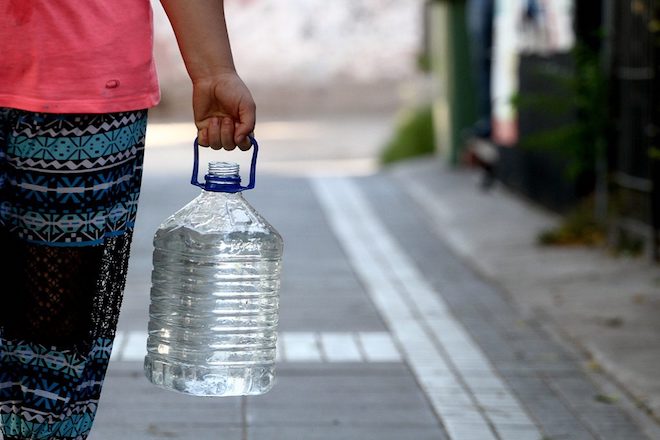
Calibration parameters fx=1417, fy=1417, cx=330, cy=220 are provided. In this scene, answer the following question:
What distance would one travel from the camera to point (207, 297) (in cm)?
305

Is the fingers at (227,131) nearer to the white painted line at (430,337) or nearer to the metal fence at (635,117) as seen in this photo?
the white painted line at (430,337)

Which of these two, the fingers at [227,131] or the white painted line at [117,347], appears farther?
the white painted line at [117,347]

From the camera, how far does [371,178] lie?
51.8 feet

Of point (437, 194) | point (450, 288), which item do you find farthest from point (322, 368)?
point (437, 194)

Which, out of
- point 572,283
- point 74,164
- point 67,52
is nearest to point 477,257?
point 572,283

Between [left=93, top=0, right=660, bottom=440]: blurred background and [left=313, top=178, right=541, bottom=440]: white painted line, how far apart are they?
17 mm

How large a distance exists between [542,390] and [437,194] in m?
7.94

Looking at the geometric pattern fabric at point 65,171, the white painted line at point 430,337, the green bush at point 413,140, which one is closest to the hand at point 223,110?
the geometric pattern fabric at point 65,171

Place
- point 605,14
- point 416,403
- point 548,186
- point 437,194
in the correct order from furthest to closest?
point 437,194, point 548,186, point 605,14, point 416,403

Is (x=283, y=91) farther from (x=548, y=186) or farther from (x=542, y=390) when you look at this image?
(x=542, y=390)

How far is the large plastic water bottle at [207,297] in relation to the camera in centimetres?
301

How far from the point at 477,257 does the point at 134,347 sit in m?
3.63

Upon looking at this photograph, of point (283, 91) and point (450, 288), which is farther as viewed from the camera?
point (283, 91)

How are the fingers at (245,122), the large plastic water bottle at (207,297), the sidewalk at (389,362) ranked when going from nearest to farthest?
the fingers at (245,122) → the large plastic water bottle at (207,297) → the sidewalk at (389,362)
